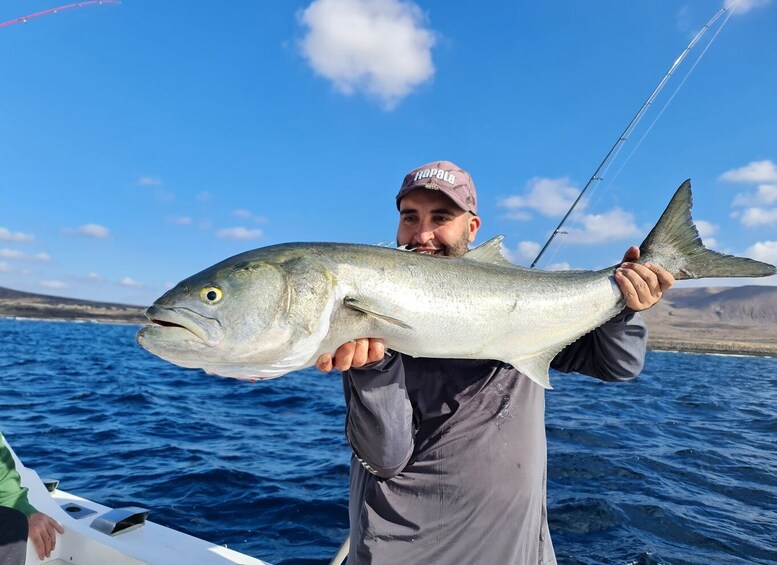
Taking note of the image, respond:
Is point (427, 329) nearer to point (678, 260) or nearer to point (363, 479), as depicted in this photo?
point (363, 479)

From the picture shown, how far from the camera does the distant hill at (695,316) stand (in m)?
80.2

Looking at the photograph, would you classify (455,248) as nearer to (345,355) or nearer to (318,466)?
(345,355)

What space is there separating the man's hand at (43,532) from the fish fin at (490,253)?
444cm

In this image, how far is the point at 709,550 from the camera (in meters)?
6.11

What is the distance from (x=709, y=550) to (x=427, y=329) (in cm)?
573

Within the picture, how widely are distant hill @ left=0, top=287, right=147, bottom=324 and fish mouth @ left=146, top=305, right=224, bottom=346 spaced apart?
114875mm

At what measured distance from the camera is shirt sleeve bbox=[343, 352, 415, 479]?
8.30 feet

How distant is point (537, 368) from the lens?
3.03m

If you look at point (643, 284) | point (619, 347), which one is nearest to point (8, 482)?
point (619, 347)

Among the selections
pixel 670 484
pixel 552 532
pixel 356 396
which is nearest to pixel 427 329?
pixel 356 396

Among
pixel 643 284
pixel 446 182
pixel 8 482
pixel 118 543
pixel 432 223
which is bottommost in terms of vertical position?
pixel 118 543

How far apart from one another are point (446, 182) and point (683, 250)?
5.51ft

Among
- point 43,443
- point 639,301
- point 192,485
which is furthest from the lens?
point 43,443

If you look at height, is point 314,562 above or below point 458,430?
below
